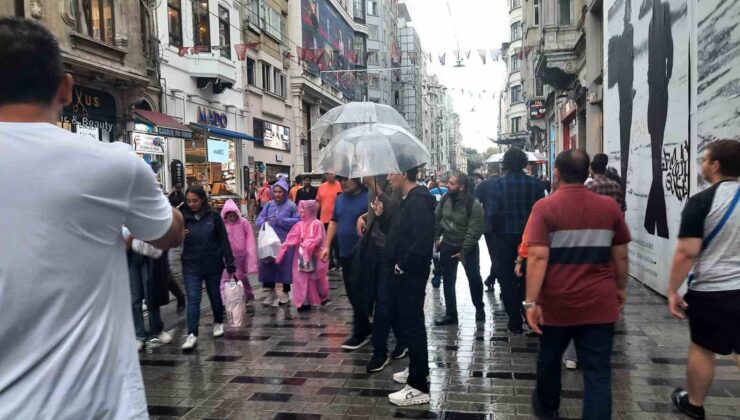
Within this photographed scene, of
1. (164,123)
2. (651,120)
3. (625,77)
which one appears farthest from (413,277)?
(164,123)

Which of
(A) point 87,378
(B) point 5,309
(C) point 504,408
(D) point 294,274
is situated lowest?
(C) point 504,408

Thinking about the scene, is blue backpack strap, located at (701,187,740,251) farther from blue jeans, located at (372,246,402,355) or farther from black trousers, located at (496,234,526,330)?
black trousers, located at (496,234,526,330)

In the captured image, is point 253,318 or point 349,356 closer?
point 349,356

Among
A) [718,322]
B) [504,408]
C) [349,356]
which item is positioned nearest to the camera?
[718,322]

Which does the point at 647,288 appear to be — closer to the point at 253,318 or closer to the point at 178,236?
the point at 253,318

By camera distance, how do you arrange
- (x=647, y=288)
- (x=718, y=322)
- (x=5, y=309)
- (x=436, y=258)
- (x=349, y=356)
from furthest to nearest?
(x=436, y=258) < (x=647, y=288) < (x=349, y=356) < (x=718, y=322) < (x=5, y=309)

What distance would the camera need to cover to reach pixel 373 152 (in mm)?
5629

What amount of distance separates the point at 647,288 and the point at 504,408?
526cm

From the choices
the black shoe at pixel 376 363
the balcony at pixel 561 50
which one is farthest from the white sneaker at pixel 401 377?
the balcony at pixel 561 50

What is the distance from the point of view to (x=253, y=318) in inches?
299

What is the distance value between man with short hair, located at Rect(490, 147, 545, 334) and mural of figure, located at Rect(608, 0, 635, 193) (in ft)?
12.7

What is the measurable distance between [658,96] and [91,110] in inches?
584

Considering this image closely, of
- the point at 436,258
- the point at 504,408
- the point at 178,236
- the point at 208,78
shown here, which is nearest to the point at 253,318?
the point at 436,258

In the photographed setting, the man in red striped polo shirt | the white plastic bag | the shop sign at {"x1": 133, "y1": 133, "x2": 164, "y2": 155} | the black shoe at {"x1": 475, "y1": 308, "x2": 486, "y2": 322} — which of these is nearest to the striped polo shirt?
the man in red striped polo shirt
